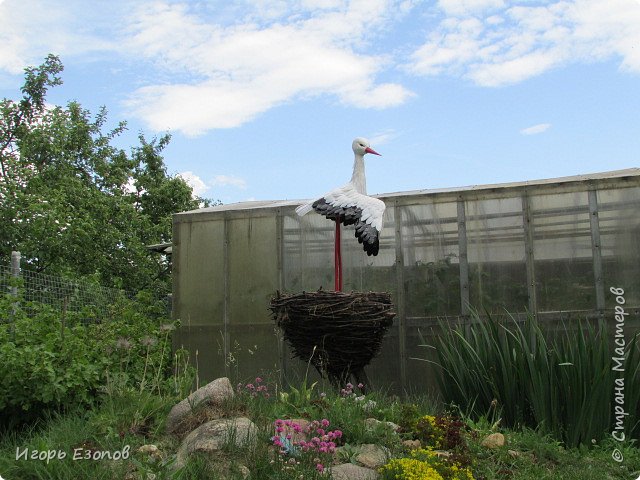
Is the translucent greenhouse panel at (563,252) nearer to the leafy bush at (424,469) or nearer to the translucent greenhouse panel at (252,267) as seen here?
the translucent greenhouse panel at (252,267)

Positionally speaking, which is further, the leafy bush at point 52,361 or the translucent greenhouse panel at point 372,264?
the translucent greenhouse panel at point 372,264

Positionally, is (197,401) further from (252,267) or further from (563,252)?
(563,252)

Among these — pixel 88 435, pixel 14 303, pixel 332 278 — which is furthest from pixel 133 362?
pixel 88 435

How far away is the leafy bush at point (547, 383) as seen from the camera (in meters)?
5.45

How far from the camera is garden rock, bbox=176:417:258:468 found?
4188 millimetres

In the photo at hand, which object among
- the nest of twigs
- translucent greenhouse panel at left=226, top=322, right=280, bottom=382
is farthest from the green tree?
the nest of twigs

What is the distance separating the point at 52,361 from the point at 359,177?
3167 mm

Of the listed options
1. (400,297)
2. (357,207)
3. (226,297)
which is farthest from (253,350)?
(357,207)

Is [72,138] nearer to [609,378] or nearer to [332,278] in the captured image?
[332,278]

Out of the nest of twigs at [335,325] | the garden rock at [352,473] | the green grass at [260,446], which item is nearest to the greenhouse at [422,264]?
the nest of twigs at [335,325]

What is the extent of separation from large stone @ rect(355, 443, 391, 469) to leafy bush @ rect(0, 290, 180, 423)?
188 centimetres

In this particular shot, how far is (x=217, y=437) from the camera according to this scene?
4.27m

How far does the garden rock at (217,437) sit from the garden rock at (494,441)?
1561mm

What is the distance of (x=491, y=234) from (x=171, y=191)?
1042cm
